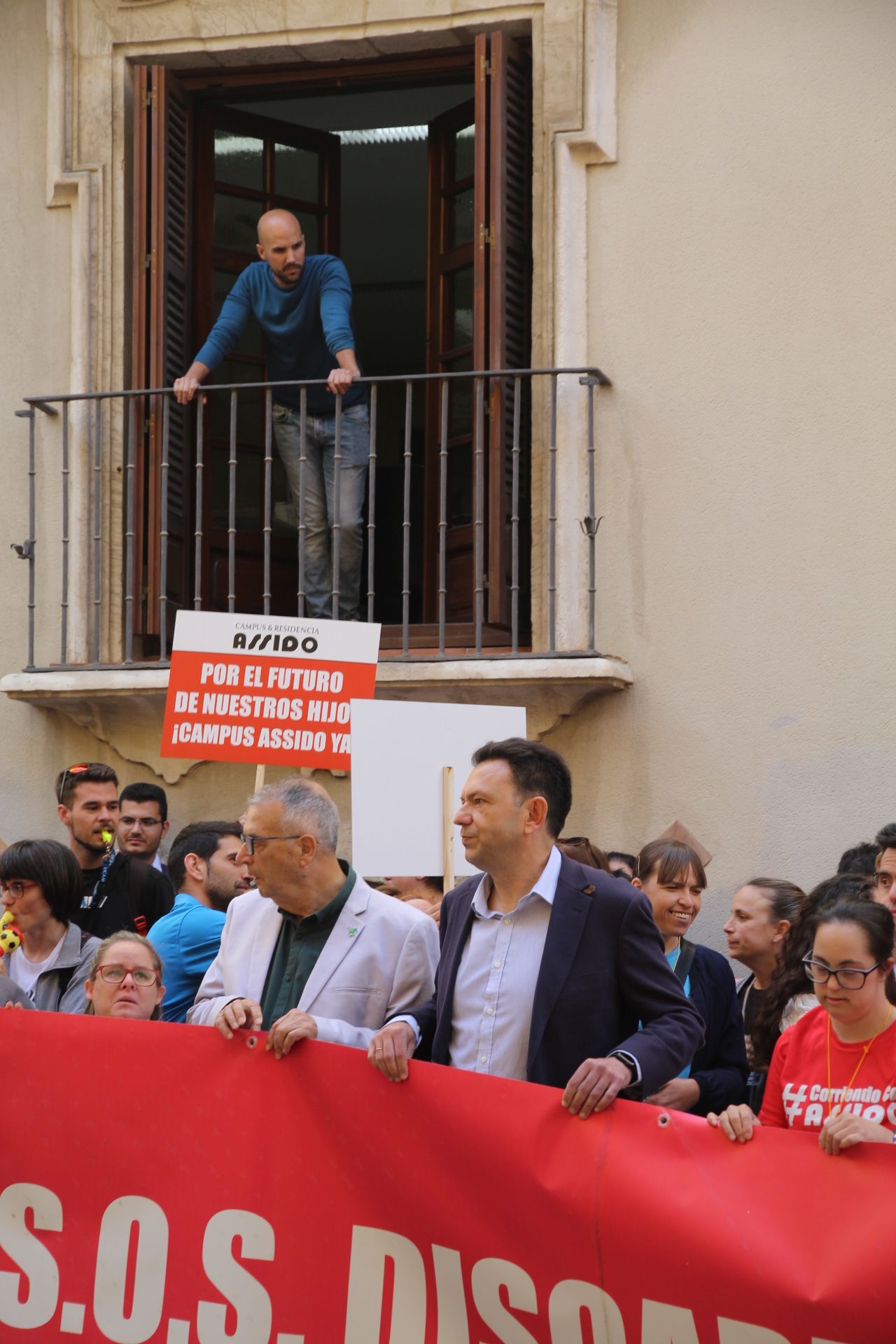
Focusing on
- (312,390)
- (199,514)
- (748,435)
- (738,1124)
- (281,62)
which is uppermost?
(281,62)

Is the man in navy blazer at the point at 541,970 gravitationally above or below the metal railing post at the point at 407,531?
below

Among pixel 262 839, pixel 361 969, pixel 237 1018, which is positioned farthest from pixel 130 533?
pixel 237 1018

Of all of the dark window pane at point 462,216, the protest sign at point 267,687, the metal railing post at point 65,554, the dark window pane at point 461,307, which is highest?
the dark window pane at point 462,216

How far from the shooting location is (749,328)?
8.44 metres

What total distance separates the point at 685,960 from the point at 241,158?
5.87 metres

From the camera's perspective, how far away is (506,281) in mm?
8836

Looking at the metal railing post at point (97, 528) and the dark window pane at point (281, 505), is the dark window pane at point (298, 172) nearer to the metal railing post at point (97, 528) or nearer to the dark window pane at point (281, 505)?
the dark window pane at point (281, 505)

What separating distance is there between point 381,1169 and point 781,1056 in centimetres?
92

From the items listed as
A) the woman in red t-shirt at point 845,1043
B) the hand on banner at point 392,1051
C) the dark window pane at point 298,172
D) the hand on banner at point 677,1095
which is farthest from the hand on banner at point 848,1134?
the dark window pane at point 298,172

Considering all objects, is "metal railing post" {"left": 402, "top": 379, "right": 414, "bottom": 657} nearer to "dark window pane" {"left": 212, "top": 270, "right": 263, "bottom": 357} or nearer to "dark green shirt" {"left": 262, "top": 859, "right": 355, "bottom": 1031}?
"dark window pane" {"left": 212, "top": 270, "right": 263, "bottom": 357}

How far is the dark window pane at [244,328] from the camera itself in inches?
381

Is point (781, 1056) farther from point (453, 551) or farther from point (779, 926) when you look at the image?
point (453, 551)

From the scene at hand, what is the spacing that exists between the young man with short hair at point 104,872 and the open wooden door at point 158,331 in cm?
209

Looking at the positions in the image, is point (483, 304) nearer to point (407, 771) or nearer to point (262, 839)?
point (407, 771)
